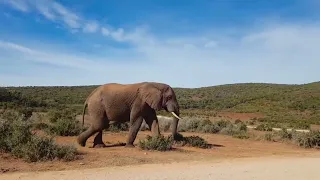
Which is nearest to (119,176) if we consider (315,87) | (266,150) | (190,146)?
(190,146)

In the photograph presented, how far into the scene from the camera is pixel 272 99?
68312mm

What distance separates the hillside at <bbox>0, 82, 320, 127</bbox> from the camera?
2092 inches

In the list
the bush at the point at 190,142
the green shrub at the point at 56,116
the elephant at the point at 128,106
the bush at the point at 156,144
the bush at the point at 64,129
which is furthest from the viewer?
the green shrub at the point at 56,116

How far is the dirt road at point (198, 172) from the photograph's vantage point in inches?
407

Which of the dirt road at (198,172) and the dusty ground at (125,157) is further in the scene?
the dusty ground at (125,157)

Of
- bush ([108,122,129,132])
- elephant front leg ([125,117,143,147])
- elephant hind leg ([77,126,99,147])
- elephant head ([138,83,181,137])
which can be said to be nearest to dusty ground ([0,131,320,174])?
elephant front leg ([125,117,143,147])

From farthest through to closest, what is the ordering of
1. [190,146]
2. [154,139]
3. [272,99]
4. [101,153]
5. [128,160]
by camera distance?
[272,99], [190,146], [154,139], [101,153], [128,160]

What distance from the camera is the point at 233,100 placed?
7275 cm

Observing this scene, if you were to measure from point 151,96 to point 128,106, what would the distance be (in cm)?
96

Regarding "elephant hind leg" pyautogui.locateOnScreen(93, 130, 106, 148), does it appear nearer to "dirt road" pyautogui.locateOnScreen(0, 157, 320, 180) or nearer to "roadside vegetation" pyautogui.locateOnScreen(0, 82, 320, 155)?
"roadside vegetation" pyautogui.locateOnScreen(0, 82, 320, 155)

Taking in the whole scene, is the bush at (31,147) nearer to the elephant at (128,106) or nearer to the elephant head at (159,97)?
the elephant at (128,106)

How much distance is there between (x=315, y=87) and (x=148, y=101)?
218 feet

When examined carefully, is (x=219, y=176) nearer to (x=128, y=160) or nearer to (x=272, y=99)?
(x=128, y=160)

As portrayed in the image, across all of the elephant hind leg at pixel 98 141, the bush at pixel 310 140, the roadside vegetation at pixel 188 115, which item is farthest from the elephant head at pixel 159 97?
the bush at pixel 310 140
